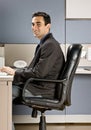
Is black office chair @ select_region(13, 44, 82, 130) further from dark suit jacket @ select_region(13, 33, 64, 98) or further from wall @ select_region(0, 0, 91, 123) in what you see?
wall @ select_region(0, 0, 91, 123)

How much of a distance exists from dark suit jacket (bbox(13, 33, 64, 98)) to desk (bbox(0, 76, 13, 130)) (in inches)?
10.8

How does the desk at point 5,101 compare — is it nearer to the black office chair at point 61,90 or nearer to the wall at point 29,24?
the black office chair at point 61,90

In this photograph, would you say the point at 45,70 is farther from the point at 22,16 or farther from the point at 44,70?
the point at 22,16

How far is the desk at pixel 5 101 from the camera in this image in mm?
2201

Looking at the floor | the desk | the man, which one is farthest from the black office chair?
the floor

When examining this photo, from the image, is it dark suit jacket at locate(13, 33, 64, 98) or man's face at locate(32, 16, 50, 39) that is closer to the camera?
dark suit jacket at locate(13, 33, 64, 98)

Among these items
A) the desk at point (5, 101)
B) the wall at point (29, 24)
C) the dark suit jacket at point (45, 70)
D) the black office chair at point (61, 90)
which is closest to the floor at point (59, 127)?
the wall at point (29, 24)

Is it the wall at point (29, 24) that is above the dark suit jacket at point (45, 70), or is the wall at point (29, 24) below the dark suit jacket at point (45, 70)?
above

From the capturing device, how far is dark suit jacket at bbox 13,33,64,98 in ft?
8.06

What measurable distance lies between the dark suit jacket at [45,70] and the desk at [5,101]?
0.90 ft

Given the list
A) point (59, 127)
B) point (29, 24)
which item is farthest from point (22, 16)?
point (59, 127)

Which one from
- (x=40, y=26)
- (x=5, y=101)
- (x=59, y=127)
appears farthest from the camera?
(x=59, y=127)

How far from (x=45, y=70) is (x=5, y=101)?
18.0 inches

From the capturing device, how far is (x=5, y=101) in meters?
2.21
